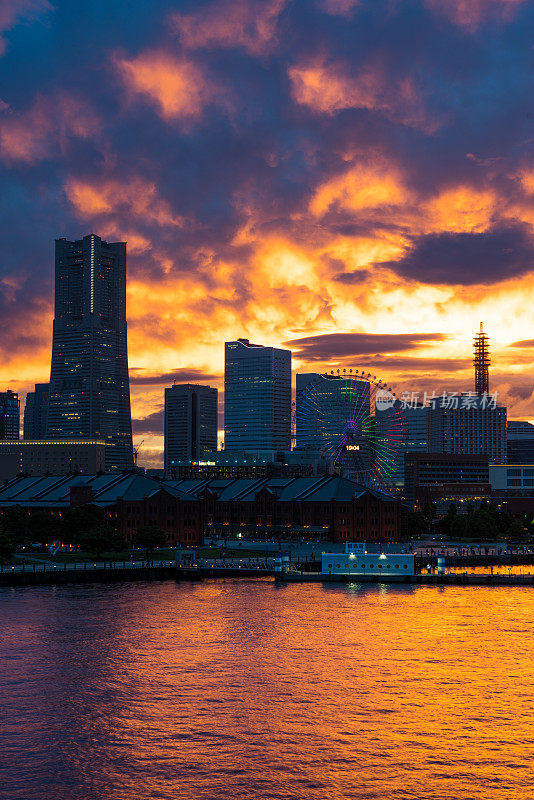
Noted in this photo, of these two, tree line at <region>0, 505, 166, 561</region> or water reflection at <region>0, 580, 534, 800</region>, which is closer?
water reflection at <region>0, 580, 534, 800</region>

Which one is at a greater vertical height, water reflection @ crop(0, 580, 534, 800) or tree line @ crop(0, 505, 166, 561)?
tree line @ crop(0, 505, 166, 561)

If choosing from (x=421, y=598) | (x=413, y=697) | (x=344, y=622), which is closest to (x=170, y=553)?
(x=421, y=598)

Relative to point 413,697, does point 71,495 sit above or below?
above

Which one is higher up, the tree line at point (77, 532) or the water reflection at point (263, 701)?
the tree line at point (77, 532)

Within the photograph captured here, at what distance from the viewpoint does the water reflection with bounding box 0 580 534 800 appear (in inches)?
2192

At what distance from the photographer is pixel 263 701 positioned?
234 ft

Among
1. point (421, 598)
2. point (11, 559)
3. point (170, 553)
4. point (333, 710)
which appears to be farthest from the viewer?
point (170, 553)

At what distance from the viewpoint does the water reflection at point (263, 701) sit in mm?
55688

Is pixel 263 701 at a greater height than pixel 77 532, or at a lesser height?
lesser

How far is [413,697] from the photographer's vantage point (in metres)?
72.8

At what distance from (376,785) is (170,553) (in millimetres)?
125680

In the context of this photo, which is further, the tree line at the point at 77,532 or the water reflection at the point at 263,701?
the tree line at the point at 77,532

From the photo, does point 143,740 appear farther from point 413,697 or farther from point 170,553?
point 170,553

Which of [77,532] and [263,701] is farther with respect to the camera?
[77,532]
